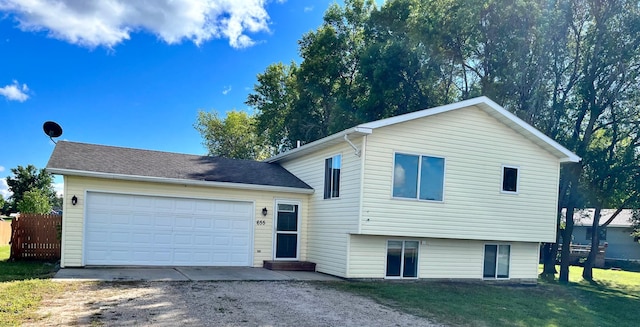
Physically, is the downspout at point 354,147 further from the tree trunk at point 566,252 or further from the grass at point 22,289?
the tree trunk at point 566,252

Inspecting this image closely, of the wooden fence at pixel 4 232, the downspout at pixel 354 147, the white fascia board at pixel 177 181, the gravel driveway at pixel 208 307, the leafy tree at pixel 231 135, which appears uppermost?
the leafy tree at pixel 231 135

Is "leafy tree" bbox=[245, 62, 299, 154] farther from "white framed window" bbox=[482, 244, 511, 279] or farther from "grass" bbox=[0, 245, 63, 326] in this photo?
"grass" bbox=[0, 245, 63, 326]

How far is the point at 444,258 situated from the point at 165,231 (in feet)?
25.1

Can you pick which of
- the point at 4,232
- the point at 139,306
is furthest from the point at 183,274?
the point at 4,232

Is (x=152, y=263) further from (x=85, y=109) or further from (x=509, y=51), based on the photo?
(x=509, y=51)

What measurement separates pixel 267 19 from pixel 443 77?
27.4 feet

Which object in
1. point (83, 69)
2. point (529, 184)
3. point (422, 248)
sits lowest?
point (422, 248)

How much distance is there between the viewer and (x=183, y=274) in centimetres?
1091

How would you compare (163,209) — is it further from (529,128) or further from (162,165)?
(529,128)

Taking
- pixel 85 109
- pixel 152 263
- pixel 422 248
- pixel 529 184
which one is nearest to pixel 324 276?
pixel 422 248

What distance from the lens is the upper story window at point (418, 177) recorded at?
11711 millimetres

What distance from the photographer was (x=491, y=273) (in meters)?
13.5

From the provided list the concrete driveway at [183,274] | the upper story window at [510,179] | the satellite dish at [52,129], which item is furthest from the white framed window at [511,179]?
the satellite dish at [52,129]

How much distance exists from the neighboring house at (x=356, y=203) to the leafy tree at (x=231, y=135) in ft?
79.1
